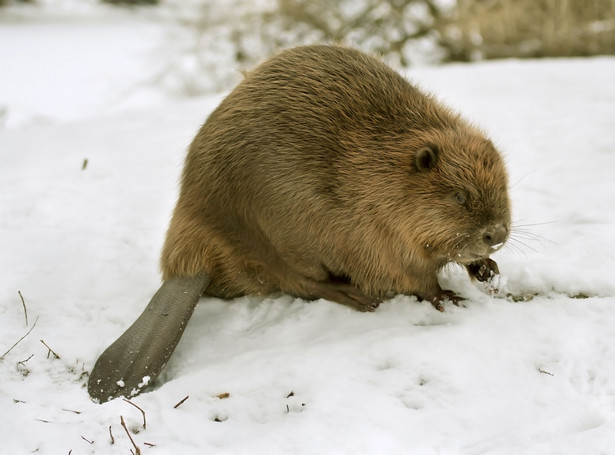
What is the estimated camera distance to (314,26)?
8273mm

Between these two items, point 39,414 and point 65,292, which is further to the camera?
point 65,292

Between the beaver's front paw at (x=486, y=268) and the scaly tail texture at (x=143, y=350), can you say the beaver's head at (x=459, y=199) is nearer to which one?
the beaver's front paw at (x=486, y=268)

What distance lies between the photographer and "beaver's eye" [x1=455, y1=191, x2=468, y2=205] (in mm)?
2379

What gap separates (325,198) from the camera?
2.57 meters

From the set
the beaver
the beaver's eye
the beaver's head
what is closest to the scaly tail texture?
the beaver

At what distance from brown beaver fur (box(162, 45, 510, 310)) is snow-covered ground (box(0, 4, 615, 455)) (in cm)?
A: 17

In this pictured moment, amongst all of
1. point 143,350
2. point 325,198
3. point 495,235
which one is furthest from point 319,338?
point 495,235

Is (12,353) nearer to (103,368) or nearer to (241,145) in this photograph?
(103,368)

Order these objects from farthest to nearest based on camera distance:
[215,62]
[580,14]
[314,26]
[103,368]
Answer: [215,62] < [314,26] < [580,14] < [103,368]

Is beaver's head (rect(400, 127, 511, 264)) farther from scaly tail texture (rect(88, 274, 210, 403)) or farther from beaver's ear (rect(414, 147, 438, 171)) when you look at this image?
scaly tail texture (rect(88, 274, 210, 403))

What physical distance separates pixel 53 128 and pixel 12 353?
9.61ft

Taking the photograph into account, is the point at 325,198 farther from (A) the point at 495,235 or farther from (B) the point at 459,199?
Answer: (A) the point at 495,235

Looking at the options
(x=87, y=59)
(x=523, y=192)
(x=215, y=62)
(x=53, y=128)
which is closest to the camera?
(x=523, y=192)

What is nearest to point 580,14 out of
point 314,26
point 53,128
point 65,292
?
point 314,26
